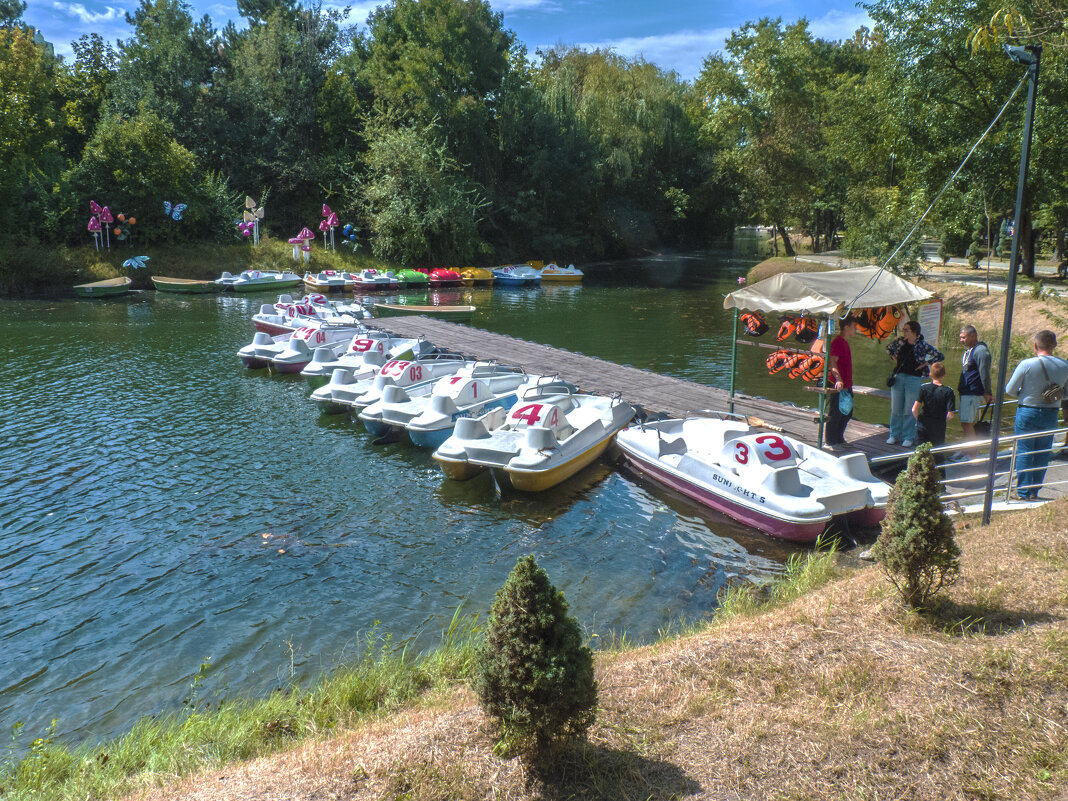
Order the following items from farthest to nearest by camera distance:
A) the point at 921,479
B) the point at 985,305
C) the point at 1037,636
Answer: the point at 985,305 → the point at 921,479 → the point at 1037,636

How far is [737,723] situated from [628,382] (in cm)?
1429

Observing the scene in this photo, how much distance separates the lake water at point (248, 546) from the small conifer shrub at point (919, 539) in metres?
3.17

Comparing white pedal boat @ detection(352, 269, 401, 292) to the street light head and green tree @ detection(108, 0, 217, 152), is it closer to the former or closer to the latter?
green tree @ detection(108, 0, 217, 152)

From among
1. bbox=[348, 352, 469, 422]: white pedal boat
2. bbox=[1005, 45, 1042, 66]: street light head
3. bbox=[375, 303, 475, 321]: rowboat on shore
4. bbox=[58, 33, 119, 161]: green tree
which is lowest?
bbox=[348, 352, 469, 422]: white pedal boat

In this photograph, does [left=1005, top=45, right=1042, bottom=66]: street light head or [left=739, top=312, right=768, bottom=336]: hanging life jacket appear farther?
→ [left=739, top=312, right=768, bottom=336]: hanging life jacket

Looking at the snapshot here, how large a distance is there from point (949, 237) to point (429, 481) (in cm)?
3700

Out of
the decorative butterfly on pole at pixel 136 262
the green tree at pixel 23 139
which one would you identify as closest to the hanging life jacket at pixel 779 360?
the decorative butterfly on pole at pixel 136 262

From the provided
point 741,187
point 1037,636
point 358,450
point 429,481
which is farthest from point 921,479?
point 741,187

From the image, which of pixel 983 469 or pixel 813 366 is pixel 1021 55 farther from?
pixel 983 469

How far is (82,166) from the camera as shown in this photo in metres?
42.9

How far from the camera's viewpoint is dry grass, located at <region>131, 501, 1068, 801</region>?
4730mm

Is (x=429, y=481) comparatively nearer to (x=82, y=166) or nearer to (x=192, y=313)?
(x=192, y=313)

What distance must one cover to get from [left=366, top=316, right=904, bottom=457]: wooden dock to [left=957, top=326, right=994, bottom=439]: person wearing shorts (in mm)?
1370

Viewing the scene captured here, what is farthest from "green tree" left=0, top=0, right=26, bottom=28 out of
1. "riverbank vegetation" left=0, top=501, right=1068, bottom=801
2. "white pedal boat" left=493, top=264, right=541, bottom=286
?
"riverbank vegetation" left=0, top=501, right=1068, bottom=801
